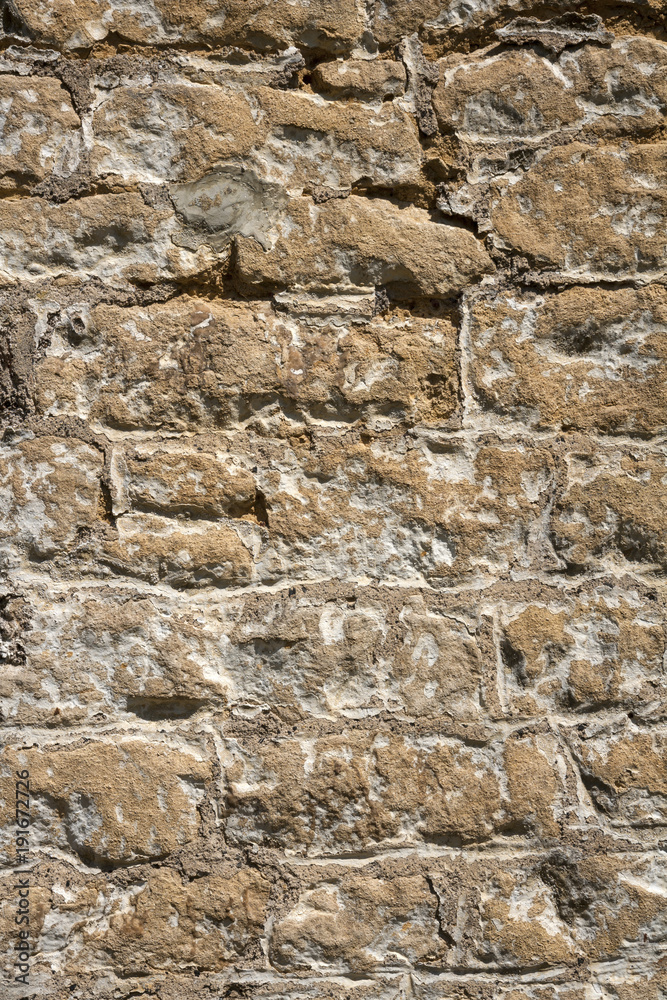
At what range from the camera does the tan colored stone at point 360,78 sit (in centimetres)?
159

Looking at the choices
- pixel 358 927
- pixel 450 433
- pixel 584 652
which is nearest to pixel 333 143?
pixel 450 433

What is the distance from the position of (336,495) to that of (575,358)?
600 millimetres

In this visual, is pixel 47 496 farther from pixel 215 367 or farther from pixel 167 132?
pixel 167 132

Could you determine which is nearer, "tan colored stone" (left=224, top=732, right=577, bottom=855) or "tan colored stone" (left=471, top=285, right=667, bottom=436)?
"tan colored stone" (left=224, top=732, right=577, bottom=855)

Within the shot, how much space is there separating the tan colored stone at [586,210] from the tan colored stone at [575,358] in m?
0.08

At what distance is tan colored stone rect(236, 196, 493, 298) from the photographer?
1578 millimetres

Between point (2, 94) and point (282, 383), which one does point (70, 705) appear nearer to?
point (282, 383)

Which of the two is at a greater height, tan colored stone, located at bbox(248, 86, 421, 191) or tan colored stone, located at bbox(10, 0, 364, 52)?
tan colored stone, located at bbox(10, 0, 364, 52)

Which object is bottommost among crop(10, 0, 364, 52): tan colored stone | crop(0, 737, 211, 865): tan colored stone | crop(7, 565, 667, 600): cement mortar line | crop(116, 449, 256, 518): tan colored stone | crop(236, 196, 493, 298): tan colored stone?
crop(0, 737, 211, 865): tan colored stone

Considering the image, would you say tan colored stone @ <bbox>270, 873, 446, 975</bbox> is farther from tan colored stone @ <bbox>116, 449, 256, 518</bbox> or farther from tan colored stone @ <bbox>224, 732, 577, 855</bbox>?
tan colored stone @ <bbox>116, 449, 256, 518</bbox>

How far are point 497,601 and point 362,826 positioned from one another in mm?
534

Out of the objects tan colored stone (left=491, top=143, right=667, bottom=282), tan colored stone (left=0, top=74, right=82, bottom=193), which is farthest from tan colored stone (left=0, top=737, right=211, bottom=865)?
tan colored stone (left=491, top=143, right=667, bottom=282)

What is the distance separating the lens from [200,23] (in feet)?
5.11

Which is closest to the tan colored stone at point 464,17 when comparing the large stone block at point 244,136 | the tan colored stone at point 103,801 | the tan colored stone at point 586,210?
the large stone block at point 244,136
